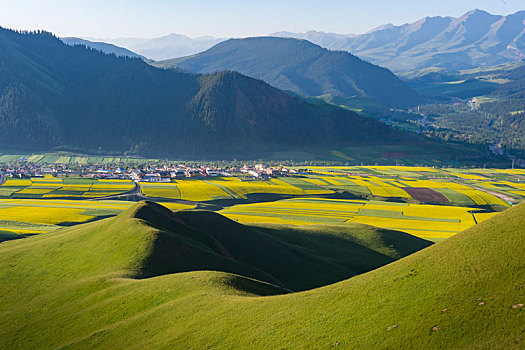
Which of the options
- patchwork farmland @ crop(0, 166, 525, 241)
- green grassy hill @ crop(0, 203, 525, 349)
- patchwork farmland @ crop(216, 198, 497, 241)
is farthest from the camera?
patchwork farmland @ crop(0, 166, 525, 241)

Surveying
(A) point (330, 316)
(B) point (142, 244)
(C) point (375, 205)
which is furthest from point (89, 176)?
(A) point (330, 316)

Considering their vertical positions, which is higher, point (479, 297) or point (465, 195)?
point (479, 297)

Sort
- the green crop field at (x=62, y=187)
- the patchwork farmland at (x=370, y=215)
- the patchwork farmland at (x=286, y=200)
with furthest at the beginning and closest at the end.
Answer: the green crop field at (x=62, y=187) → the patchwork farmland at (x=286, y=200) → the patchwork farmland at (x=370, y=215)

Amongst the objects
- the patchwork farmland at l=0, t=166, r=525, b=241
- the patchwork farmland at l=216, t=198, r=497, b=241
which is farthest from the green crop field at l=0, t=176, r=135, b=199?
the patchwork farmland at l=216, t=198, r=497, b=241

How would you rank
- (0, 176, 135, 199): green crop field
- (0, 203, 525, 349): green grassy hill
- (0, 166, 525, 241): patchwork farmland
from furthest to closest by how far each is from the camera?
(0, 176, 135, 199): green crop field
(0, 166, 525, 241): patchwork farmland
(0, 203, 525, 349): green grassy hill

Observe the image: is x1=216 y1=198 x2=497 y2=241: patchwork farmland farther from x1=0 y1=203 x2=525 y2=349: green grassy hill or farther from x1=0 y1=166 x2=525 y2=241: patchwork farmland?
x1=0 y1=203 x2=525 y2=349: green grassy hill

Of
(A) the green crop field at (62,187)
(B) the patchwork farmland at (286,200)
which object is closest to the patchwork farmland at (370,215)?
(B) the patchwork farmland at (286,200)

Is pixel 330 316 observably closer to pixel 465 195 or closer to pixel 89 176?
pixel 465 195

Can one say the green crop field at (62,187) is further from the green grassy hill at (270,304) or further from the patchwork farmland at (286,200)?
the green grassy hill at (270,304)
